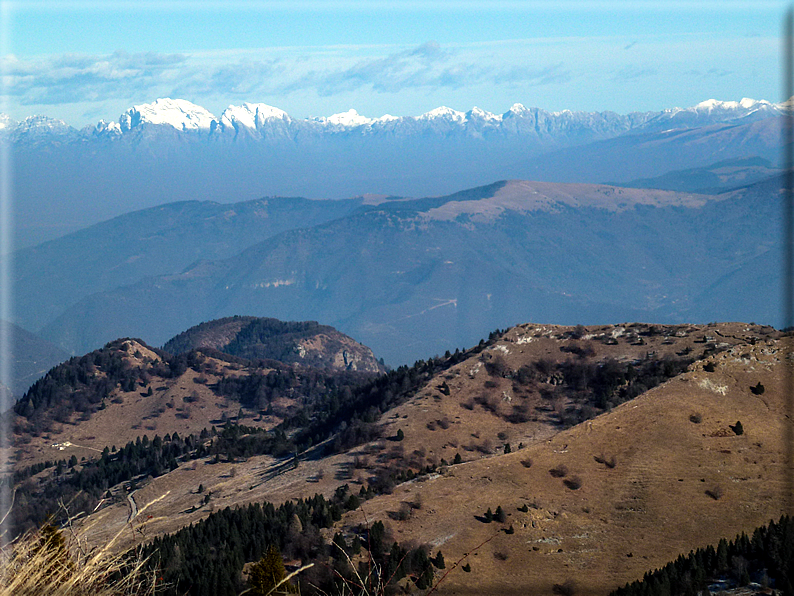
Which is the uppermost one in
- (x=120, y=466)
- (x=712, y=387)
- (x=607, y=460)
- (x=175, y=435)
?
(x=712, y=387)

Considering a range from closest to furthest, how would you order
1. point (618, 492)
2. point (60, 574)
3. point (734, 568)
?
point (60, 574) → point (734, 568) → point (618, 492)

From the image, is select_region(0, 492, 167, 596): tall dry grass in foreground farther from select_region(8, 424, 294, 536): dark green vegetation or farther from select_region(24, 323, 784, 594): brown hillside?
select_region(8, 424, 294, 536): dark green vegetation

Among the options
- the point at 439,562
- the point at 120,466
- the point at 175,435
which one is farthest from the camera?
the point at 175,435

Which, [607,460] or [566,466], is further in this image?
[607,460]

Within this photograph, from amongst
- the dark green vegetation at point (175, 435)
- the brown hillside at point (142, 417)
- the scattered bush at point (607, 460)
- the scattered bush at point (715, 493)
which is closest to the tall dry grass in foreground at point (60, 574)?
the dark green vegetation at point (175, 435)

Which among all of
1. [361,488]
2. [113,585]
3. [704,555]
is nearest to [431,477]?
[361,488]

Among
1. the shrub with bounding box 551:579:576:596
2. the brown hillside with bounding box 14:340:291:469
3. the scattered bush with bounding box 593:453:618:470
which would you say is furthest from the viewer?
the brown hillside with bounding box 14:340:291:469

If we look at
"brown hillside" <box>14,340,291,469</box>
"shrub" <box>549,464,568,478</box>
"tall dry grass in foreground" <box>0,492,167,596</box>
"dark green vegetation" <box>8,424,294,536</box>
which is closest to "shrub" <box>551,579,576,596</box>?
"shrub" <box>549,464,568,478</box>

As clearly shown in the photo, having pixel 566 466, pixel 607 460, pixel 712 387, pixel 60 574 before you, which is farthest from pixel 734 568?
pixel 60 574

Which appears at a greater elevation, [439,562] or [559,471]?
[439,562]

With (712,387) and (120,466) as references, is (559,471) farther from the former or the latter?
(120,466)
